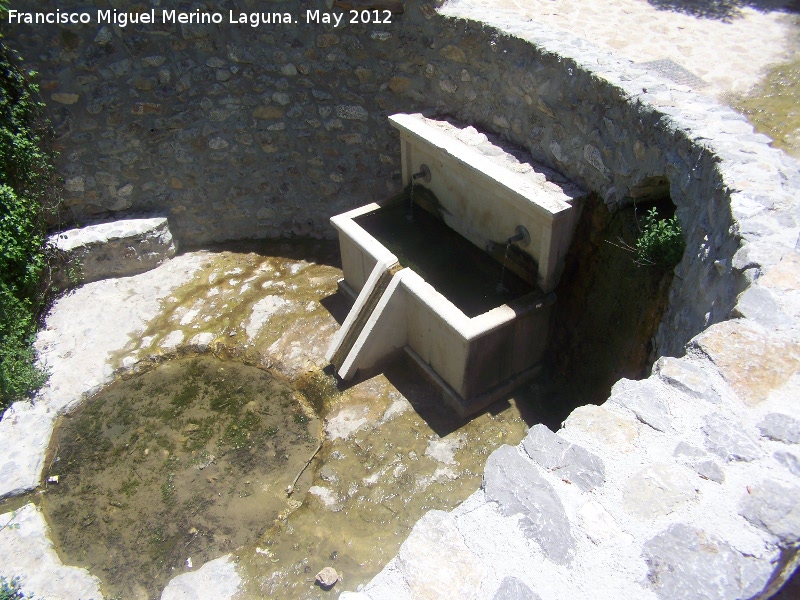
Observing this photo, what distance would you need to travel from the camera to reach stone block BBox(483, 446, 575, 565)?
2.00 meters

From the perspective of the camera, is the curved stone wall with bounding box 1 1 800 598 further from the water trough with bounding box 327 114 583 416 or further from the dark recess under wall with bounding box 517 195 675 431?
the water trough with bounding box 327 114 583 416

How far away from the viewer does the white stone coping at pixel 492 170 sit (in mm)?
4160

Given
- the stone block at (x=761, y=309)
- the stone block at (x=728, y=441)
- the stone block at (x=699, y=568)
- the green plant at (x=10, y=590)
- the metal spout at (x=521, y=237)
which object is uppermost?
the stone block at (x=761, y=309)

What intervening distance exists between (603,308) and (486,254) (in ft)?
3.66

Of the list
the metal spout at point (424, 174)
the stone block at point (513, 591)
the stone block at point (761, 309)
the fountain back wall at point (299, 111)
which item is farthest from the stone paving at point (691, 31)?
the stone block at point (513, 591)

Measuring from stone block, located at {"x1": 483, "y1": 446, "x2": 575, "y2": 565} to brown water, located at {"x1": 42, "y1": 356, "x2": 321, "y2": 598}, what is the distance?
7.73ft

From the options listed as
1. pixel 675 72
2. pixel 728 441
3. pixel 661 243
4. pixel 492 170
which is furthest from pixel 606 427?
pixel 675 72

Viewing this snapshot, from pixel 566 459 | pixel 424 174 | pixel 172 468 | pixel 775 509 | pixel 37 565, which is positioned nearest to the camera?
pixel 775 509

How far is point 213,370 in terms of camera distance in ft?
16.8

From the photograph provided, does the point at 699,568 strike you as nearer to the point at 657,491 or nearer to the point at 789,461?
the point at 657,491

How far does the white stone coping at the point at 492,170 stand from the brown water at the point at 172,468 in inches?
89.1

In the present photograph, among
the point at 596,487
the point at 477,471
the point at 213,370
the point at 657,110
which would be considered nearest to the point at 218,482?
the point at 213,370

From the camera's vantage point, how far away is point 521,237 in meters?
4.53

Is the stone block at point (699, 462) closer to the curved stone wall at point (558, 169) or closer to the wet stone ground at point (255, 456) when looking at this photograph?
the curved stone wall at point (558, 169)
